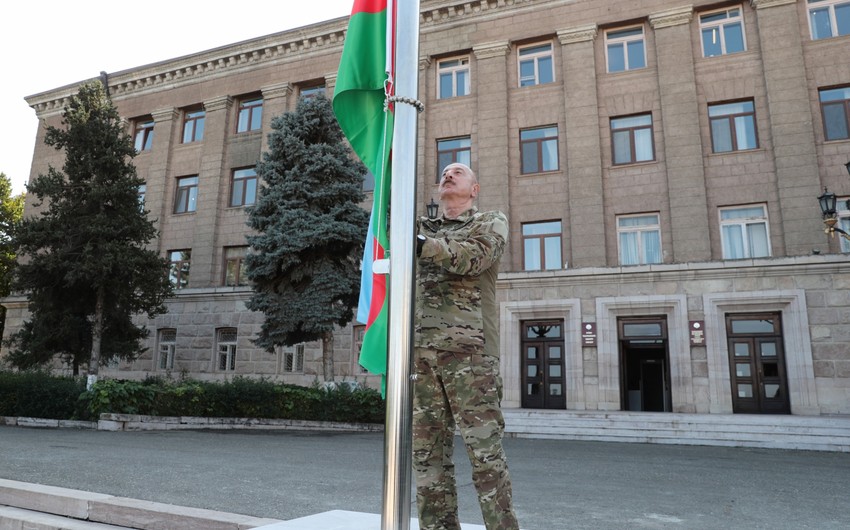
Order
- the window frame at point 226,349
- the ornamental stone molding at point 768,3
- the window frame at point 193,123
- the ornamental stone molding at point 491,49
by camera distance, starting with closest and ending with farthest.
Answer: the ornamental stone molding at point 768,3
the ornamental stone molding at point 491,49
the window frame at point 226,349
the window frame at point 193,123

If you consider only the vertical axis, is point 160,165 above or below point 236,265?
above

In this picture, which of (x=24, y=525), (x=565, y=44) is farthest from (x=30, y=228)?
(x=565, y=44)

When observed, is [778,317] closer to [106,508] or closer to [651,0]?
[651,0]

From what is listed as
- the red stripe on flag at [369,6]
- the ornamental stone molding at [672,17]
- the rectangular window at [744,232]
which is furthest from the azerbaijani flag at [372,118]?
the ornamental stone molding at [672,17]

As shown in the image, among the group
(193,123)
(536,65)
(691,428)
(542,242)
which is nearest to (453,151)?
(536,65)

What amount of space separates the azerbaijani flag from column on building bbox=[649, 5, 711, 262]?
59.8ft

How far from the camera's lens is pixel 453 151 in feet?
76.4

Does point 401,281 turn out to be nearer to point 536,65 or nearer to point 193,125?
point 536,65

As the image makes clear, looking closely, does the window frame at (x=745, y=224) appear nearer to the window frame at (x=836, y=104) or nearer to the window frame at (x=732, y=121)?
the window frame at (x=732, y=121)

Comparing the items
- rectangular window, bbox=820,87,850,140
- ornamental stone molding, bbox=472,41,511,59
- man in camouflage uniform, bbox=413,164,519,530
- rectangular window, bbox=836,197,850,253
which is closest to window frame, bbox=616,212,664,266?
rectangular window, bbox=836,197,850,253

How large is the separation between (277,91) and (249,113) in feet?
6.83

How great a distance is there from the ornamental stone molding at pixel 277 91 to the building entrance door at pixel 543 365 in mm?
14586

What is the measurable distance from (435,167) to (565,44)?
667 cm

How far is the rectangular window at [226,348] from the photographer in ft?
80.5
